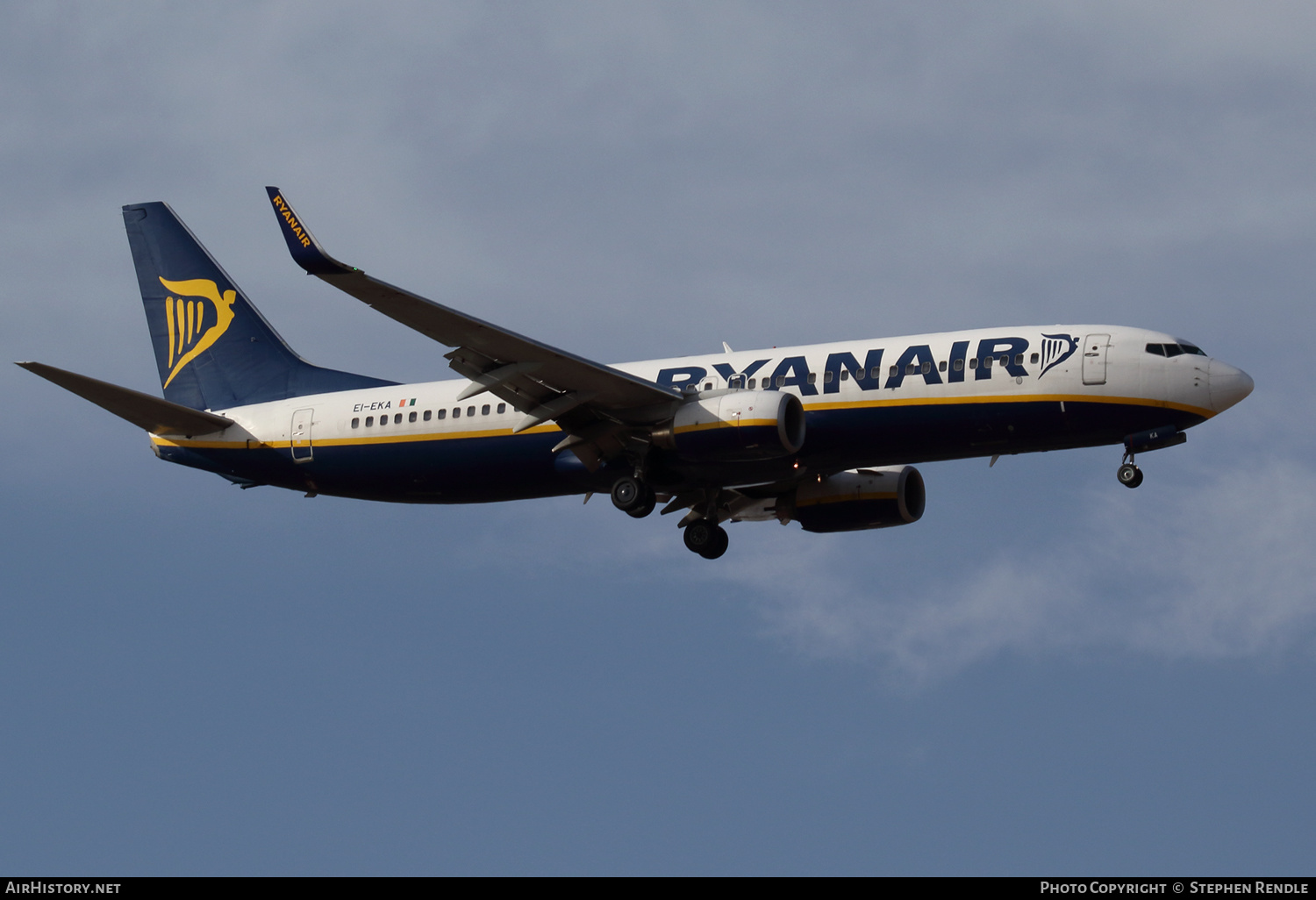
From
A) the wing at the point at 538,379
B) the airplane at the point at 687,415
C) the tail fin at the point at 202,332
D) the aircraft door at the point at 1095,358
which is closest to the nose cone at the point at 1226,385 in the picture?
the airplane at the point at 687,415

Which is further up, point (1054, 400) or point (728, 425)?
point (1054, 400)

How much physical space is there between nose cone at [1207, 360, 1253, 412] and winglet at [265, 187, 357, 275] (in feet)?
68.2

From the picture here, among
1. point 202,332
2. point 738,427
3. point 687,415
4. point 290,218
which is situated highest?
point 202,332

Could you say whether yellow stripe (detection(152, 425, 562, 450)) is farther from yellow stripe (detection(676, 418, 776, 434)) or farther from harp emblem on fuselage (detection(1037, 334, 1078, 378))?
harp emblem on fuselage (detection(1037, 334, 1078, 378))

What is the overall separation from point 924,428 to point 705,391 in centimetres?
603

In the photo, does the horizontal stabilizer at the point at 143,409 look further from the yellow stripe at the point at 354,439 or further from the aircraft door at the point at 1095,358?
the aircraft door at the point at 1095,358

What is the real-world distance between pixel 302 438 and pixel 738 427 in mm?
13880

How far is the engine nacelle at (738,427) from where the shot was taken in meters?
40.3

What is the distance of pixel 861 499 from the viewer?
47.3 meters

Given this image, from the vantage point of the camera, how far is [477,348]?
132ft

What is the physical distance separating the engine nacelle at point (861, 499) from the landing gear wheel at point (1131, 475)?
8123 mm

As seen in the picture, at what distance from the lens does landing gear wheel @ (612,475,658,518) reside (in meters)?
43.1

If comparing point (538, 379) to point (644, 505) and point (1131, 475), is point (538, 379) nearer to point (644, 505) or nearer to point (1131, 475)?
point (644, 505)

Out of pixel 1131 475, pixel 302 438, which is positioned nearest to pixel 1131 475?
pixel 1131 475
